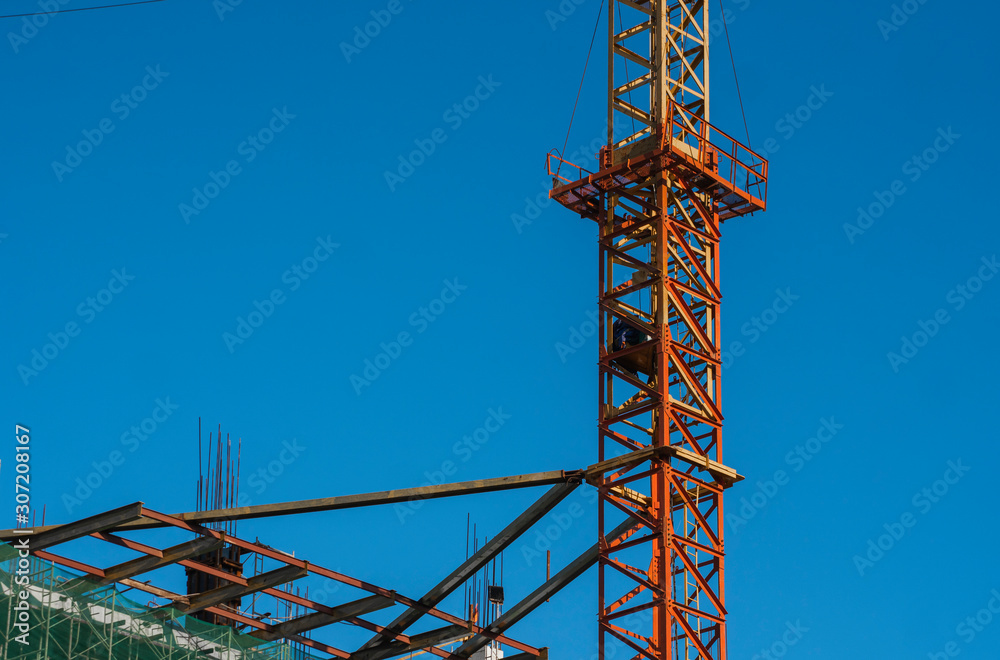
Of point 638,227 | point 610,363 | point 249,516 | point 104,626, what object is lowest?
point 104,626

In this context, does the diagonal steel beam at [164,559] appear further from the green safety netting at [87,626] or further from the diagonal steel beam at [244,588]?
the diagonal steel beam at [244,588]

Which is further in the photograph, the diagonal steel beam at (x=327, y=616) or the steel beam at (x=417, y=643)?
the steel beam at (x=417, y=643)

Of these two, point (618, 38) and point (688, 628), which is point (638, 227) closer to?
point (618, 38)

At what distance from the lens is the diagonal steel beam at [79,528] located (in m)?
40.0

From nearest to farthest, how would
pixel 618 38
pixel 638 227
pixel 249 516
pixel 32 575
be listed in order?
pixel 32 575 → pixel 249 516 → pixel 638 227 → pixel 618 38

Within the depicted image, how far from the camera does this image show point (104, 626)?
138ft

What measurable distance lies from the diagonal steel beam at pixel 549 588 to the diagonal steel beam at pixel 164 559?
827 centimetres

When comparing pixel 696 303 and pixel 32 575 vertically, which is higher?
pixel 696 303

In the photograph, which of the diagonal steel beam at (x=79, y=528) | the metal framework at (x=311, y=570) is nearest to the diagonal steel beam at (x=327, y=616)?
the metal framework at (x=311, y=570)

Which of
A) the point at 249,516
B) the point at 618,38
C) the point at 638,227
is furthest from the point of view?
the point at 618,38

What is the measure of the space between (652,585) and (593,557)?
188cm

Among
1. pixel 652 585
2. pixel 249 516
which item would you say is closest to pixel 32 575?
pixel 249 516

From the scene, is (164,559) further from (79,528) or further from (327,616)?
(327,616)

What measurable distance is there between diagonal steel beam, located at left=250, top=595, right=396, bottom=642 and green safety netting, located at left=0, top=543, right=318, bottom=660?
9.00 feet
